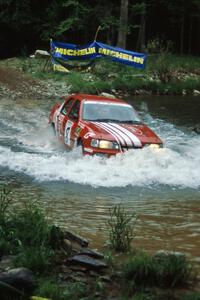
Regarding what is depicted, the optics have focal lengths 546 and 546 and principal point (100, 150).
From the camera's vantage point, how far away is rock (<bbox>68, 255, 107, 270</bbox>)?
561 cm

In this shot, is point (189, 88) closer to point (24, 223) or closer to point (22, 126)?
point (22, 126)

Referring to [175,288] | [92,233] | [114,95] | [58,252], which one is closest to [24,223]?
[58,252]

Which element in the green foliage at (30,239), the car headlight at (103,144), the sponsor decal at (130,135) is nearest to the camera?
the green foliage at (30,239)

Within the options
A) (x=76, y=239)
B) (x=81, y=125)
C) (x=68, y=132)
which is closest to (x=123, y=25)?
(x=68, y=132)

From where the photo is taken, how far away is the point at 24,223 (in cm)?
625

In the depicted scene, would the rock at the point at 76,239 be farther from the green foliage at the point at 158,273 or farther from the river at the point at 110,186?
the green foliage at the point at 158,273

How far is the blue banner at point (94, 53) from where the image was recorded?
3027 cm

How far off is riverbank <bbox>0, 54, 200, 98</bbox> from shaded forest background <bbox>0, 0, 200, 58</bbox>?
4.91 metres

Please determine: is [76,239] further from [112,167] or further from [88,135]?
[88,135]

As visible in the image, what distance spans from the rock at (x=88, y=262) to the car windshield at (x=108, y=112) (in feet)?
24.1

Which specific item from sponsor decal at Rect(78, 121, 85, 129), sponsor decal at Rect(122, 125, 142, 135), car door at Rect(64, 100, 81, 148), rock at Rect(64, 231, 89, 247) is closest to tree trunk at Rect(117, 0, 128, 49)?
car door at Rect(64, 100, 81, 148)

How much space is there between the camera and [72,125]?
43.1 ft

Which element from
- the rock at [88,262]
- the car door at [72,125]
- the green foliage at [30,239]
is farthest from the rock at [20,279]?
the car door at [72,125]

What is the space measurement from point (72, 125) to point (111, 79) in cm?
1656
